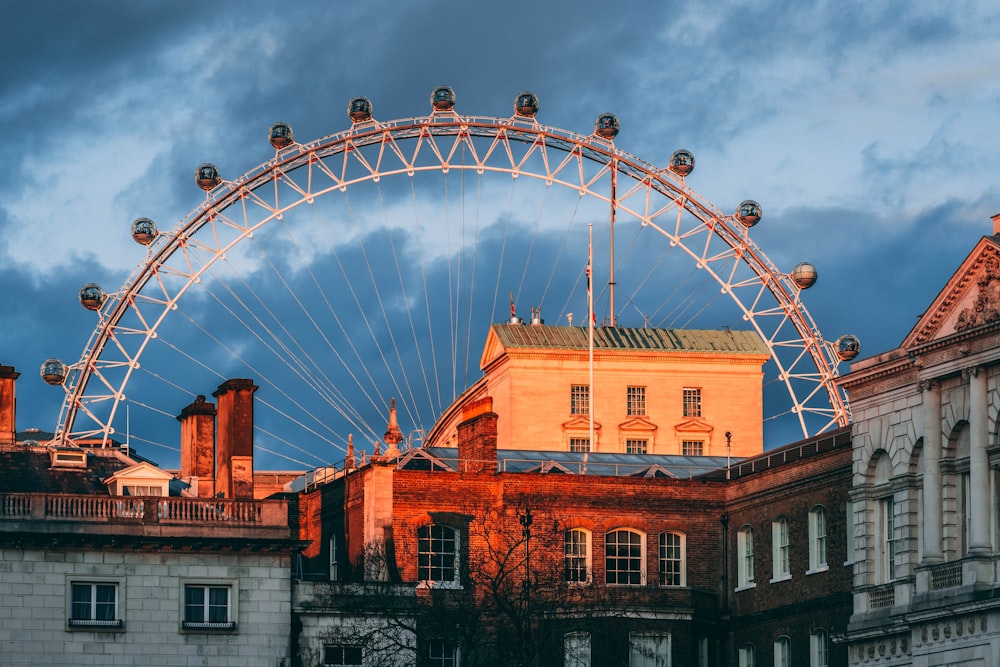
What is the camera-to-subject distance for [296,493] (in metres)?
101

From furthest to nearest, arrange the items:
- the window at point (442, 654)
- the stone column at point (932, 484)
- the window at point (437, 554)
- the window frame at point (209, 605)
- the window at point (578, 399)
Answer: the window at point (578, 399)
the window at point (437, 554)
the window at point (442, 654)
the window frame at point (209, 605)
the stone column at point (932, 484)

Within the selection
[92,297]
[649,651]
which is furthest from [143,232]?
[649,651]

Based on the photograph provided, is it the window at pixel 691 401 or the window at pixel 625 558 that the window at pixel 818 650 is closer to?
the window at pixel 625 558

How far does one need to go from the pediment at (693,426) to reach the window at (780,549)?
45.7 m

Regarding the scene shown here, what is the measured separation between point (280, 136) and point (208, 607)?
2919 centimetres

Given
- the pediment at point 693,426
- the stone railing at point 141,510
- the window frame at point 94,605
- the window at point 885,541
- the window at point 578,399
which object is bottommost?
the window frame at point 94,605

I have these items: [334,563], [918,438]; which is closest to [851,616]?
[918,438]

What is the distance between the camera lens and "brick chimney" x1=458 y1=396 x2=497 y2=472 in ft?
306

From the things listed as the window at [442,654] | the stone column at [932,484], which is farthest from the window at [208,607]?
the stone column at [932,484]

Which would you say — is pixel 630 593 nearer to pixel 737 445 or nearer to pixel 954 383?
pixel 954 383

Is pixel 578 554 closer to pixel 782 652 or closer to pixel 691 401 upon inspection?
pixel 782 652

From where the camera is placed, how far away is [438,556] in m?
91.6

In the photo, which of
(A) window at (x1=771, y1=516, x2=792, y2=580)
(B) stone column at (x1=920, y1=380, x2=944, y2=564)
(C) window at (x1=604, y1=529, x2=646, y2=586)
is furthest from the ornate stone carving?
(C) window at (x1=604, y1=529, x2=646, y2=586)

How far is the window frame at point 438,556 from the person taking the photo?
90875 millimetres
